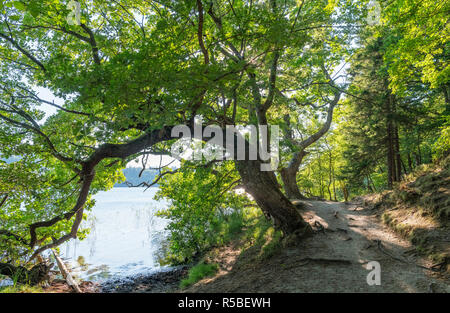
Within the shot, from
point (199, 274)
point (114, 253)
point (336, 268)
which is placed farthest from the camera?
point (114, 253)

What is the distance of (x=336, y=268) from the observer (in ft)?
14.4

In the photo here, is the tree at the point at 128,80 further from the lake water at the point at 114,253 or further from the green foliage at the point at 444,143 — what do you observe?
the green foliage at the point at 444,143

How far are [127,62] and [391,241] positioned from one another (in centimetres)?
677

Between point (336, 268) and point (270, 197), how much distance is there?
7.54 ft

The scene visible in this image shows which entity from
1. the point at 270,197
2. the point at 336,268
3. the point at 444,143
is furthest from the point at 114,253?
the point at 444,143

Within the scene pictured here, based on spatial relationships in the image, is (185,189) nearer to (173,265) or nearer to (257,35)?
(173,265)

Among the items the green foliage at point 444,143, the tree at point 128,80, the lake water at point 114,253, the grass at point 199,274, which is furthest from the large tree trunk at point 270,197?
the green foliage at point 444,143

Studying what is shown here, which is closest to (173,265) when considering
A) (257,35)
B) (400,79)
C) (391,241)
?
(391,241)

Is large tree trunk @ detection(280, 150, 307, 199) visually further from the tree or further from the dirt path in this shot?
the dirt path

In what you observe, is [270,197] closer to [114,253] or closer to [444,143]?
[444,143]

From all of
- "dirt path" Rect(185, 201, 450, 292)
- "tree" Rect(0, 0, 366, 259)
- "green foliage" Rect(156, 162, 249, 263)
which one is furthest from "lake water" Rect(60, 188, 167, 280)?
"dirt path" Rect(185, 201, 450, 292)

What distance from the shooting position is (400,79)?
315 inches

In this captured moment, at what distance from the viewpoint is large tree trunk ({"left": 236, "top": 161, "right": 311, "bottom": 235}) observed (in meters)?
6.21

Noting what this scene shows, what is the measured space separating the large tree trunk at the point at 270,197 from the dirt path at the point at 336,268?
1.75 ft
